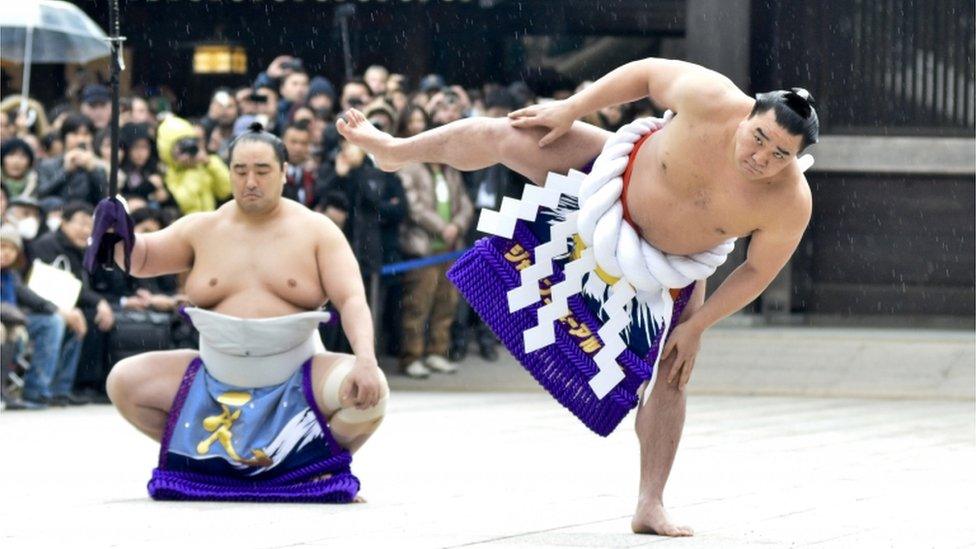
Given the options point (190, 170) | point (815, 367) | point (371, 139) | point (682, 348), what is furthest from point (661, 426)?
point (815, 367)

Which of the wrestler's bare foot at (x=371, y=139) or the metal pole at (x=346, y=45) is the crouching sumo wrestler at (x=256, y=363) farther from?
the metal pole at (x=346, y=45)

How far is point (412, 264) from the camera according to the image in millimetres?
9305

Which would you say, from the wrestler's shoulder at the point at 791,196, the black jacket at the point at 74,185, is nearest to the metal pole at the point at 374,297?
the black jacket at the point at 74,185

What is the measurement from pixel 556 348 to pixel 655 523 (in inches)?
20.4

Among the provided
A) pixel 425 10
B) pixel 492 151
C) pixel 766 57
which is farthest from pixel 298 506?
pixel 425 10

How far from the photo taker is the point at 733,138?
179 inches

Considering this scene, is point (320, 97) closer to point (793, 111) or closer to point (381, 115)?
point (381, 115)

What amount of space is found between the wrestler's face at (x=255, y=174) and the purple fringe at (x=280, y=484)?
49 centimetres

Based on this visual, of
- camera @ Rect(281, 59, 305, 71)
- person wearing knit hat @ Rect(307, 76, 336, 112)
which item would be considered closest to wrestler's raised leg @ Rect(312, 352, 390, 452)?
person wearing knit hat @ Rect(307, 76, 336, 112)

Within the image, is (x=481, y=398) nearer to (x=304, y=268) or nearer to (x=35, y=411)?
(x=35, y=411)

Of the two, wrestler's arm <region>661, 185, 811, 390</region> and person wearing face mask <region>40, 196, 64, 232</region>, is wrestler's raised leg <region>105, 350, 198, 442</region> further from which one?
person wearing face mask <region>40, 196, 64, 232</region>

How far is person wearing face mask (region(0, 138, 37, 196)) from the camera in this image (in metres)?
8.77

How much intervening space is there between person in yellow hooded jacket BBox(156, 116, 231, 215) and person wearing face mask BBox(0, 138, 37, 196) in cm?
58

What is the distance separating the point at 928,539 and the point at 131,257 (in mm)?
2174
